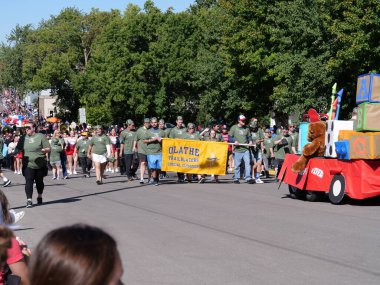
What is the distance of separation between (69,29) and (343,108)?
163ft

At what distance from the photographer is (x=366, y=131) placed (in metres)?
14.6

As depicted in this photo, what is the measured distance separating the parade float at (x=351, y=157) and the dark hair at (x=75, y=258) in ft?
41.4

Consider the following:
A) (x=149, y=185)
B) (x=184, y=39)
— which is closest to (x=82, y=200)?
(x=149, y=185)

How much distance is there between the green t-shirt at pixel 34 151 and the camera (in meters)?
15.1

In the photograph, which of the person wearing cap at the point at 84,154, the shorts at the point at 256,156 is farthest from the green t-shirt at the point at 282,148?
the person wearing cap at the point at 84,154

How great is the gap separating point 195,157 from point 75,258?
1995 centimetres

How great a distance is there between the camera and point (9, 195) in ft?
61.9

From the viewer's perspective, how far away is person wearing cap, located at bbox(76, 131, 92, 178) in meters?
27.3

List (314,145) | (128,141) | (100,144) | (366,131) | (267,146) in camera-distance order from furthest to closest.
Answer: (267,146) < (128,141) < (100,144) < (314,145) < (366,131)

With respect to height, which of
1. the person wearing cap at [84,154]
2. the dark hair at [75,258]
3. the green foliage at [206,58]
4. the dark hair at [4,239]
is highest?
the green foliage at [206,58]

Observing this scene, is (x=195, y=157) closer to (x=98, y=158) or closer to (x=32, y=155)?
(x=98, y=158)

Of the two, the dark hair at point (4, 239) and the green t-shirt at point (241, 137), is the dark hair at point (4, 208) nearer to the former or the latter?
the dark hair at point (4, 239)

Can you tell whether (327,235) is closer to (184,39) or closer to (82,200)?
(82,200)

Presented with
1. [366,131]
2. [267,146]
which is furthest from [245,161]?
[366,131]
